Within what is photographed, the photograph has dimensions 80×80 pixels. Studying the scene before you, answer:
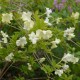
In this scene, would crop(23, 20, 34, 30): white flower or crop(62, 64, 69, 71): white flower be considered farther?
crop(62, 64, 69, 71): white flower

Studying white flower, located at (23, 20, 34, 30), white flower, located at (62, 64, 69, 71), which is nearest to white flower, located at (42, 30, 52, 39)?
white flower, located at (23, 20, 34, 30)

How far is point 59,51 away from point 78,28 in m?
0.45

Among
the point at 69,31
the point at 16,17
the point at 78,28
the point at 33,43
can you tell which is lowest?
the point at 33,43

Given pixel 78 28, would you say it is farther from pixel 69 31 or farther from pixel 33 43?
pixel 33 43

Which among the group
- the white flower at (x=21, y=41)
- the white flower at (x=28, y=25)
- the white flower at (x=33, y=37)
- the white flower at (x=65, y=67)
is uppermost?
the white flower at (x=28, y=25)

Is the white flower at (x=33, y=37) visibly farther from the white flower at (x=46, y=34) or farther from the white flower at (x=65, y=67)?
the white flower at (x=65, y=67)

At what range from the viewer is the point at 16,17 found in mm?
2248

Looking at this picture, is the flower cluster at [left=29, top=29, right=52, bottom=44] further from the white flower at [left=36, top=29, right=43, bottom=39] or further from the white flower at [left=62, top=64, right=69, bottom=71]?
the white flower at [left=62, top=64, right=69, bottom=71]

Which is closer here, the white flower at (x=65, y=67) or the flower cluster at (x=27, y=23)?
the flower cluster at (x=27, y=23)

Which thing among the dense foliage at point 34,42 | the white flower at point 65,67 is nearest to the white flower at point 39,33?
the dense foliage at point 34,42

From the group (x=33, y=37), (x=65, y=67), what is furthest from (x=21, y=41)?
(x=65, y=67)

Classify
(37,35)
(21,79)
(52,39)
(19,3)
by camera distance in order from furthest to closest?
1. (19,3)
2. (21,79)
3. (52,39)
4. (37,35)

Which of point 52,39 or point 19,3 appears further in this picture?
A: point 19,3

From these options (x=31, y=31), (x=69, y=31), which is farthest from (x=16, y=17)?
(x=69, y=31)
